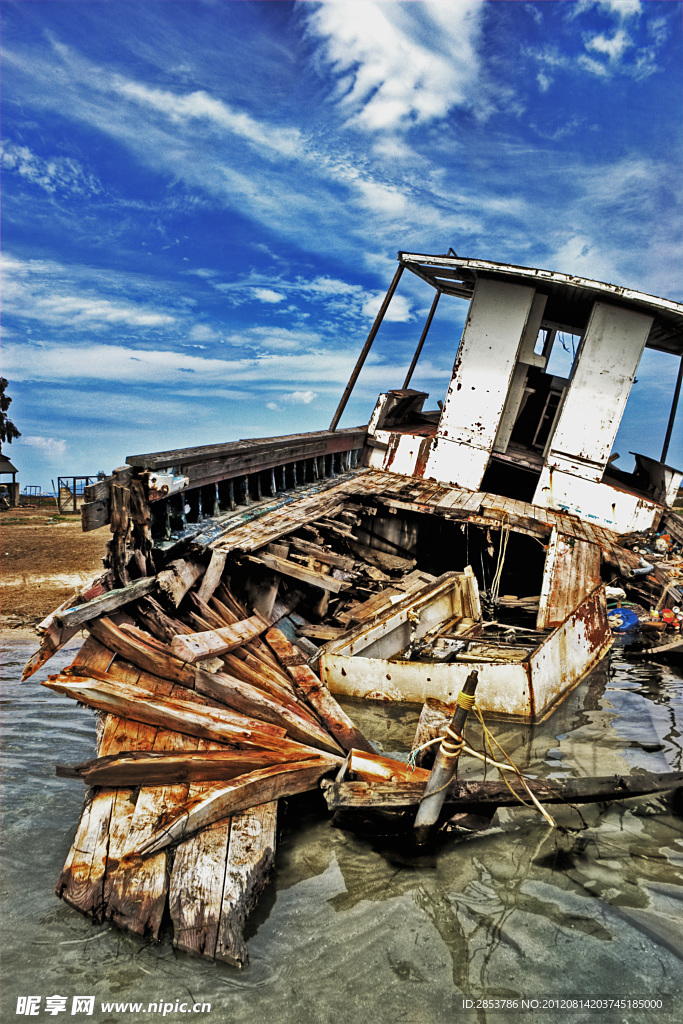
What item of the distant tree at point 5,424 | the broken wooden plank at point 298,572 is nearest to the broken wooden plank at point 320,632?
the broken wooden plank at point 298,572

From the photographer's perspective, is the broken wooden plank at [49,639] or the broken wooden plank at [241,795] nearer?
the broken wooden plank at [241,795]

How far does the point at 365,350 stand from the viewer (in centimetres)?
1234

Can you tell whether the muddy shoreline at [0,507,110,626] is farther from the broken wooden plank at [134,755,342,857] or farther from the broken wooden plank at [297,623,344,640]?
the broken wooden plank at [134,755,342,857]

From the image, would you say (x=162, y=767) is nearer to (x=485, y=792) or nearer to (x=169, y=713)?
(x=169, y=713)

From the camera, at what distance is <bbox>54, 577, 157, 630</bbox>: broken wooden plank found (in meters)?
4.14

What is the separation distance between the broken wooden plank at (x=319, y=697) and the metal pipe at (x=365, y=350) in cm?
749

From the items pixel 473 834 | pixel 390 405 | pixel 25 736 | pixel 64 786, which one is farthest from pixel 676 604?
pixel 25 736

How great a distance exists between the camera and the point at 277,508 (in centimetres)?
844

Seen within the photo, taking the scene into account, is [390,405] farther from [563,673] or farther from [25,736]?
[25,736]

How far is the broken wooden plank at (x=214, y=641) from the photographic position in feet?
14.5

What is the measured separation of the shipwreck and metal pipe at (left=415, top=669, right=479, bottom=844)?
1cm

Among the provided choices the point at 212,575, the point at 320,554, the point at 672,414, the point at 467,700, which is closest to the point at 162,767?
the point at 467,700

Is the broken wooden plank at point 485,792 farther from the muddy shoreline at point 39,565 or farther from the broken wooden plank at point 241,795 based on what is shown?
the muddy shoreline at point 39,565

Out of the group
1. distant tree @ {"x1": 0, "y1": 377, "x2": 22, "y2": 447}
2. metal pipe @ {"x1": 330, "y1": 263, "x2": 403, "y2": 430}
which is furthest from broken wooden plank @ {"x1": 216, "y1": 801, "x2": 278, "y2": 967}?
distant tree @ {"x1": 0, "y1": 377, "x2": 22, "y2": 447}
